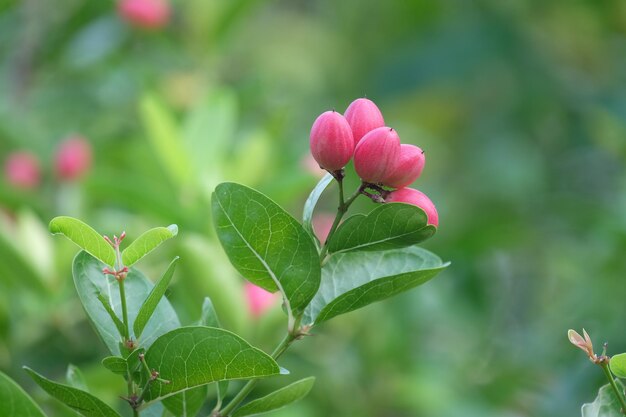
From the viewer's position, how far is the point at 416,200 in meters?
0.74

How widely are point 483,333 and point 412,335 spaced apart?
1.59ft

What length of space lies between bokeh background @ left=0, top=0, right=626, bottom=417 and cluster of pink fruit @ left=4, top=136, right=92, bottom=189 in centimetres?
3

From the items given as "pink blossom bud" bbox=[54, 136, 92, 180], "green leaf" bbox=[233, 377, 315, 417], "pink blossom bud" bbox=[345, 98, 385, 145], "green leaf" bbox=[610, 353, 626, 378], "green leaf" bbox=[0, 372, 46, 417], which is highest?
"pink blossom bud" bbox=[54, 136, 92, 180]

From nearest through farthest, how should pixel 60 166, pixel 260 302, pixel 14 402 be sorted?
pixel 14 402
pixel 260 302
pixel 60 166

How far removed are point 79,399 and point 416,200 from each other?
28 centimetres

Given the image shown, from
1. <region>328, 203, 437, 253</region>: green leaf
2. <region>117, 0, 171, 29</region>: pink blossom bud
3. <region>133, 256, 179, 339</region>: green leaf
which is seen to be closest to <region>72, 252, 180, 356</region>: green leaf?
<region>133, 256, 179, 339</region>: green leaf

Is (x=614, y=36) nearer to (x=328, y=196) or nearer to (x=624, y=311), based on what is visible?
(x=328, y=196)

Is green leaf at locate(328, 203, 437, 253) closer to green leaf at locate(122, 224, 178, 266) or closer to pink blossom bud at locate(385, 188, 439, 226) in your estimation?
pink blossom bud at locate(385, 188, 439, 226)

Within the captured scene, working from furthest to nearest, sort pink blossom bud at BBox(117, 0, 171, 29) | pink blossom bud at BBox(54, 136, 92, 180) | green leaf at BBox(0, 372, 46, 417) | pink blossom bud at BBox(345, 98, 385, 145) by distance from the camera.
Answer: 1. pink blossom bud at BBox(117, 0, 171, 29)
2. pink blossom bud at BBox(54, 136, 92, 180)
3. pink blossom bud at BBox(345, 98, 385, 145)
4. green leaf at BBox(0, 372, 46, 417)

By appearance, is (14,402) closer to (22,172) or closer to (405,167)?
(405,167)

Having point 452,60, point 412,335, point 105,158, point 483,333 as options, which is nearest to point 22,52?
point 105,158

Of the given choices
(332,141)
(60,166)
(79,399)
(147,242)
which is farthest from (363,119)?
(60,166)

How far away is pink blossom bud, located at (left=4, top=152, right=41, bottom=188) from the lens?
1.69 metres

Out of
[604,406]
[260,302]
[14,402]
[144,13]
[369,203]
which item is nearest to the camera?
[14,402]
